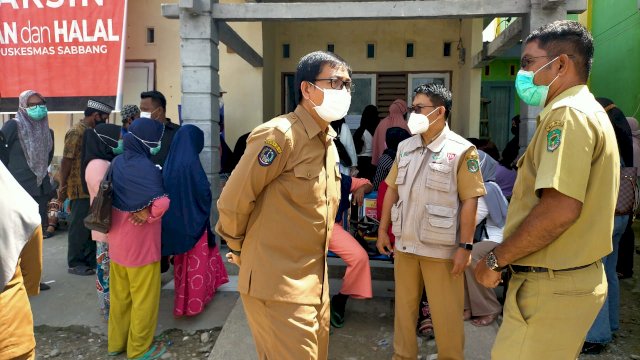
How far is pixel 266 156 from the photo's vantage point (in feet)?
6.82

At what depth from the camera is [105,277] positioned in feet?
13.6

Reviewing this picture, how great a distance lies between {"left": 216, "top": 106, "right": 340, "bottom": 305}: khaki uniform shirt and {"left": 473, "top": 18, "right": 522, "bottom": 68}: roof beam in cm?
390

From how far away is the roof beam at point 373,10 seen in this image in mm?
4465

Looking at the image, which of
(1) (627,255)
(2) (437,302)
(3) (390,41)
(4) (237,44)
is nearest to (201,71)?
(4) (237,44)

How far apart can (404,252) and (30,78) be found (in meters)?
6.94

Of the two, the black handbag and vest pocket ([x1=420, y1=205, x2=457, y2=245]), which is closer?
vest pocket ([x1=420, y1=205, x2=457, y2=245])

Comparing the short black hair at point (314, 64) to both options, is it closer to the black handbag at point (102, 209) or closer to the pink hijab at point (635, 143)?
the black handbag at point (102, 209)

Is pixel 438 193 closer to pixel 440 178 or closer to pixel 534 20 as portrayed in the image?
pixel 440 178

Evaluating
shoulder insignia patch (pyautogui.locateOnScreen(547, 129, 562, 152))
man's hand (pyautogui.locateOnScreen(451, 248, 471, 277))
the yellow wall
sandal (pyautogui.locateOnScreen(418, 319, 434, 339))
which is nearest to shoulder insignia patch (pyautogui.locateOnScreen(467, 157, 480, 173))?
man's hand (pyautogui.locateOnScreen(451, 248, 471, 277))

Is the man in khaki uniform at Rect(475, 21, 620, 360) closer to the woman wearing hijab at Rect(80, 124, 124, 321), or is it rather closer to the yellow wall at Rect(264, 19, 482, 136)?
the woman wearing hijab at Rect(80, 124, 124, 321)

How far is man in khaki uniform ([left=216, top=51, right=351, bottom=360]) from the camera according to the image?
2.13 m

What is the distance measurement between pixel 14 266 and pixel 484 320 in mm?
3288

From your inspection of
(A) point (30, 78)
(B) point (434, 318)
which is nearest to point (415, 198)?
(B) point (434, 318)

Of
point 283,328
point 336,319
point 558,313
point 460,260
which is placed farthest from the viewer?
point 336,319
